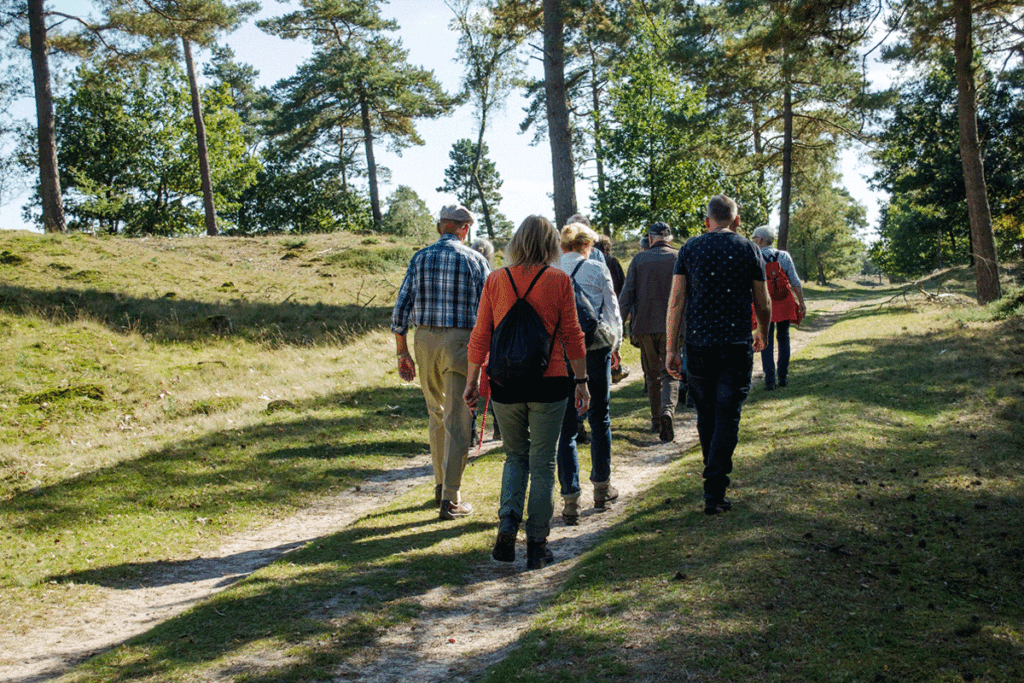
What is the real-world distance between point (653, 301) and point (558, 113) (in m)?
8.16

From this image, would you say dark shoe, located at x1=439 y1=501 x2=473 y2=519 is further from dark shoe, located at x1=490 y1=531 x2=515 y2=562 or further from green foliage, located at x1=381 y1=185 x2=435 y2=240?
green foliage, located at x1=381 y1=185 x2=435 y2=240

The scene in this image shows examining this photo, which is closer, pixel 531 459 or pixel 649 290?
pixel 531 459

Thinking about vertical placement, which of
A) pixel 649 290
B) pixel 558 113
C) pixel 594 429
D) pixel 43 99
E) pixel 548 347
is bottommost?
pixel 594 429

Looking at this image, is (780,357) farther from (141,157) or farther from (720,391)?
(141,157)

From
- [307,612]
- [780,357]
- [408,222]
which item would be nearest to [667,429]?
[780,357]

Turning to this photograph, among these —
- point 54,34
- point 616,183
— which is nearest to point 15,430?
point 54,34

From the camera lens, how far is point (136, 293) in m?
16.9

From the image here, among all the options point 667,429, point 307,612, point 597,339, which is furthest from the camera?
point 667,429

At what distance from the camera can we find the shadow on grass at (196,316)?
47.8 feet

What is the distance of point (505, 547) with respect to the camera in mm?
4977

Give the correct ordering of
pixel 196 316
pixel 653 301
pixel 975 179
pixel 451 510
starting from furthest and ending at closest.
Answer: pixel 975 179 < pixel 196 316 < pixel 653 301 < pixel 451 510

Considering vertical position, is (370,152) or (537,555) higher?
(370,152)

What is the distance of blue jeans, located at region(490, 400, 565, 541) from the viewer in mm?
4785

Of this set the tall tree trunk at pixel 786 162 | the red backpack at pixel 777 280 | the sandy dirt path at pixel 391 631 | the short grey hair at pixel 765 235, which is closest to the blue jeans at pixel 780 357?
the red backpack at pixel 777 280
